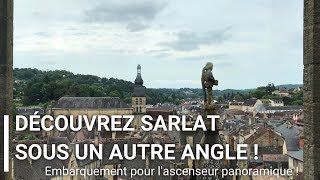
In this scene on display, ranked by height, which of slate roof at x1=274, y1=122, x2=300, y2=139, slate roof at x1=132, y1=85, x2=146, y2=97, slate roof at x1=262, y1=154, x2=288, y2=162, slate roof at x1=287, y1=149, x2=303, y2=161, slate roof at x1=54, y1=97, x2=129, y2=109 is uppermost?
slate roof at x1=132, y1=85, x2=146, y2=97

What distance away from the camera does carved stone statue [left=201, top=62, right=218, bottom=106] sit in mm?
5445

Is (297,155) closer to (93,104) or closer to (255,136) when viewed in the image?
(255,136)

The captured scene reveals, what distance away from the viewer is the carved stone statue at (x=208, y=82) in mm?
5445

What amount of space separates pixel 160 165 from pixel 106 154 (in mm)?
10819

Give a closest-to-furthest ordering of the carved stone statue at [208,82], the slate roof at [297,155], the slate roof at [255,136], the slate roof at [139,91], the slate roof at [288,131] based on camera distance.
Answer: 1. the carved stone statue at [208,82]
2. the slate roof at [297,155]
3. the slate roof at [288,131]
4. the slate roof at [255,136]
5. the slate roof at [139,91]

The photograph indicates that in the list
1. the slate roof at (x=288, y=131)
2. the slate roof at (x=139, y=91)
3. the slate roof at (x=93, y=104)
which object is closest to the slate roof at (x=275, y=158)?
the slate roof at (x=288, y=131)

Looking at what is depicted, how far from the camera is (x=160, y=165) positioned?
30.0 meters

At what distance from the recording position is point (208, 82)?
5.48 metres

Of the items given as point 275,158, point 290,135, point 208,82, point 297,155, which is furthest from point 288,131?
point 208,82

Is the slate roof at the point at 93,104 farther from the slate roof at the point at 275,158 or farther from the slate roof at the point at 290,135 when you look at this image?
the slate roof at the point at 275,158

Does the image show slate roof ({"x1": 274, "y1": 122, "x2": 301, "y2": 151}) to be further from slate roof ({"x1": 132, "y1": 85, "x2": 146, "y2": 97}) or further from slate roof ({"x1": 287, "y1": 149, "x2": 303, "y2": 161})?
slate roof ({"x1": 132, "y1": 85, "x2": 146, "y2": 97})

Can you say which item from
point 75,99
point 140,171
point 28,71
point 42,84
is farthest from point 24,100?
point 140,171

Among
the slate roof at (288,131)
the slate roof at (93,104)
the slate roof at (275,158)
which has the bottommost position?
the slate roof at (275,158)

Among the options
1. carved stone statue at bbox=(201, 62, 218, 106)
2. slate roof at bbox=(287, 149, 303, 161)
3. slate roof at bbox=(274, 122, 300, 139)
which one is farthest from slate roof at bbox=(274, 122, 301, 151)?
carved stone statue at bbox=(201, 62, 218, 106)
